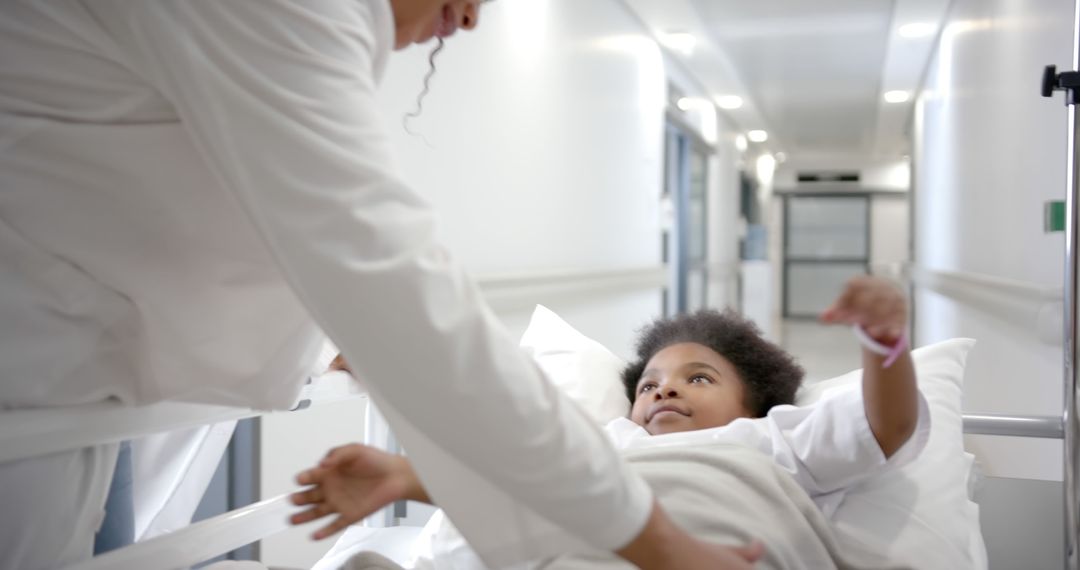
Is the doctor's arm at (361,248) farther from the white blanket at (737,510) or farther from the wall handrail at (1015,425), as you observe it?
the wall handrail at (1015,425)

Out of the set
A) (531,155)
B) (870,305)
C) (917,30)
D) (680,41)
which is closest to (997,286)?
(531,155)

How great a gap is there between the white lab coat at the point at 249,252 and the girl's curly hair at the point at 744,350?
3.52 ft

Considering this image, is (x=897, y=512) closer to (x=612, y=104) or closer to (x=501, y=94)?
(x=501, y=94)

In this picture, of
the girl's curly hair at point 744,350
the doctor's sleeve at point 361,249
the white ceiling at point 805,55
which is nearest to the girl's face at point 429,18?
the doctor's sleeve at point 361,249

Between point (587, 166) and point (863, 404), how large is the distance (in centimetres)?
429

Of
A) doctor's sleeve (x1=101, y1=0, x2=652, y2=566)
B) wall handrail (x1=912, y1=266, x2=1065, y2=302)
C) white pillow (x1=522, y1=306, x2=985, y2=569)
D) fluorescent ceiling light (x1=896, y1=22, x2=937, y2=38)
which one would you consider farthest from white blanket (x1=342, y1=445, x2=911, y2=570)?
fluorescent ceiling light (x1=896, y1=22, x2=937, y2=38)

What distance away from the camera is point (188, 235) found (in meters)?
1.04

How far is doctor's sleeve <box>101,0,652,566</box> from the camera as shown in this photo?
2.60 feet

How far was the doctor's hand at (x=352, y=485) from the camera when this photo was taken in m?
1.05

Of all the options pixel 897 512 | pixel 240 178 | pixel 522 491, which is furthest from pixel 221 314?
pixel 897 512

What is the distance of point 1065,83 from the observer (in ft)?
5.21

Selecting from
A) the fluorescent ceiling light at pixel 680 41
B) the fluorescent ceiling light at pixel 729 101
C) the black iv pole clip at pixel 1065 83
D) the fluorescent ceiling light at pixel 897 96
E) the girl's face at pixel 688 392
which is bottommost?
the girl's face at pixel 688 392

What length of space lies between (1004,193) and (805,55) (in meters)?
4.22

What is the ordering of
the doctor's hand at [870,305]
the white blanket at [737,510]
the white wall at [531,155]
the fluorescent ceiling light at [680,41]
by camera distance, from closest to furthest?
the doctor's hand at [870,305] → the white blanket at [737,510] → the white wall at [531,155] → the fluorescent ceiling light at [680,41]
